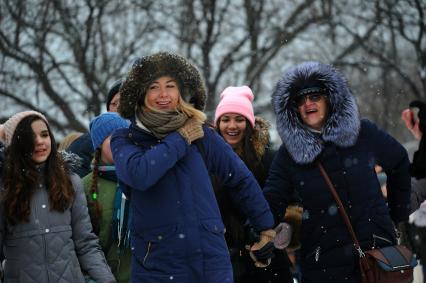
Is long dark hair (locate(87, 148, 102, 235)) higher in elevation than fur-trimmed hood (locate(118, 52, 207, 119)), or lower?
lower

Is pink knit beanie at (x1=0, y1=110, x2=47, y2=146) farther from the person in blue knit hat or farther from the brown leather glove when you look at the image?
the brown leather glove

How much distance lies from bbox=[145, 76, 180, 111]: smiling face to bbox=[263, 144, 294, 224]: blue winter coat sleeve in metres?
0.98

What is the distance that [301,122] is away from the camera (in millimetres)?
4863

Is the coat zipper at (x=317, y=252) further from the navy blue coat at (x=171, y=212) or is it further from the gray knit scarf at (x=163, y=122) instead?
the gray knit scarf at (x=163, y=122)

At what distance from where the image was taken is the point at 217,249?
3.85m

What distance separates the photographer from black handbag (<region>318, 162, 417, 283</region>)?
4293 millimetres

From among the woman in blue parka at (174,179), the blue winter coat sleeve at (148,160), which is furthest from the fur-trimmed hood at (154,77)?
the blue winter coat sleeve at (148,160)

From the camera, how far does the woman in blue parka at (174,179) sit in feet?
12.4

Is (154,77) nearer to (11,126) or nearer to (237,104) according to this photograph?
(11,126)

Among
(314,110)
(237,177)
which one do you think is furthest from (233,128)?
(237,177)

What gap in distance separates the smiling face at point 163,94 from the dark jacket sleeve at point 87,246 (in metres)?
0.90

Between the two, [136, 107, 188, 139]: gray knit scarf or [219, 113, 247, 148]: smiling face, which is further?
[219, 113, 247, 148]: smiling face

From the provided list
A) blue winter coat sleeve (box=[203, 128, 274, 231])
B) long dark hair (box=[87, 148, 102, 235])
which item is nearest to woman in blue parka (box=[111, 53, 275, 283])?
blue winter coat sleeve (box=[203, 128, 274, 231])

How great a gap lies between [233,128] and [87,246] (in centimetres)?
161
